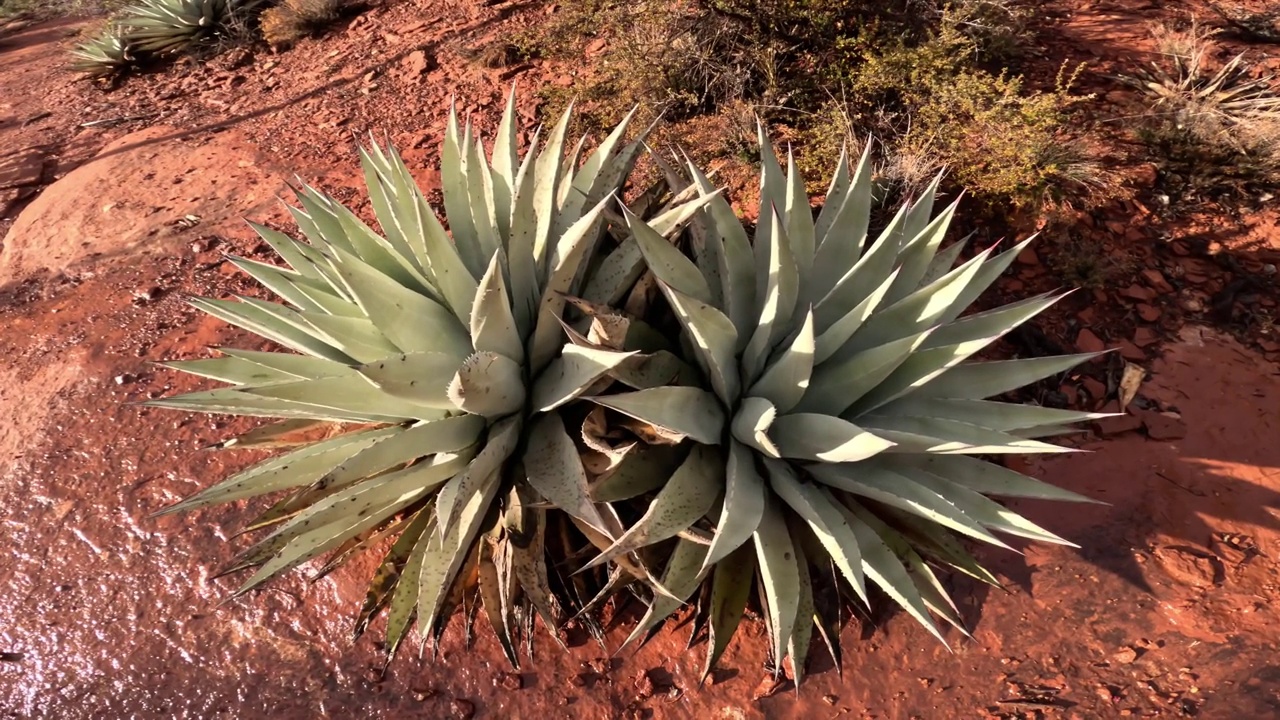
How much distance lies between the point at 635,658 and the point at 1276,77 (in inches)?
208

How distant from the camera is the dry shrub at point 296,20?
5.95m

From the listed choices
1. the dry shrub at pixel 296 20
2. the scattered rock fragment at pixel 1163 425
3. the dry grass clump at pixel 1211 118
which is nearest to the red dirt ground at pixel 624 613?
the scattered rock fragment at pixel 1163 425

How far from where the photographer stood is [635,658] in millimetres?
2494

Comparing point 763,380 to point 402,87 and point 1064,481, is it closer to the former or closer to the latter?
point 1064,481

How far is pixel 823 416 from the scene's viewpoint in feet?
6.33

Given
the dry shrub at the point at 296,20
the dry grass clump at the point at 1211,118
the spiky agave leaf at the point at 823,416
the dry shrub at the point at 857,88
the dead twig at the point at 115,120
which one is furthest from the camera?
the dry shrub at the point at 296,20

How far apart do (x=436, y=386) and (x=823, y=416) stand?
106 centimetres

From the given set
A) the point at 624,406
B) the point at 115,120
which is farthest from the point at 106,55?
the point at 624,406

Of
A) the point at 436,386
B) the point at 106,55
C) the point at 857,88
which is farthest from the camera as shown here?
the point at 106,55

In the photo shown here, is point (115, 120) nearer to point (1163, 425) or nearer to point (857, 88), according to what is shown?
point (857, 88)

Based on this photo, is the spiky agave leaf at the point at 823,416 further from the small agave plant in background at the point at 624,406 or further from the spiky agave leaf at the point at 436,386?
the spiky agave leaf at the point at 436,386

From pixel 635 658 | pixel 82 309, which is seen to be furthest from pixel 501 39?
pixel 635 658

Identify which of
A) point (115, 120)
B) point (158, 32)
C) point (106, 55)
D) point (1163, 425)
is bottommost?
point (1163, 425)

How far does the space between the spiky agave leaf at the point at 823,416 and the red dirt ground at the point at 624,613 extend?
0.49 m
